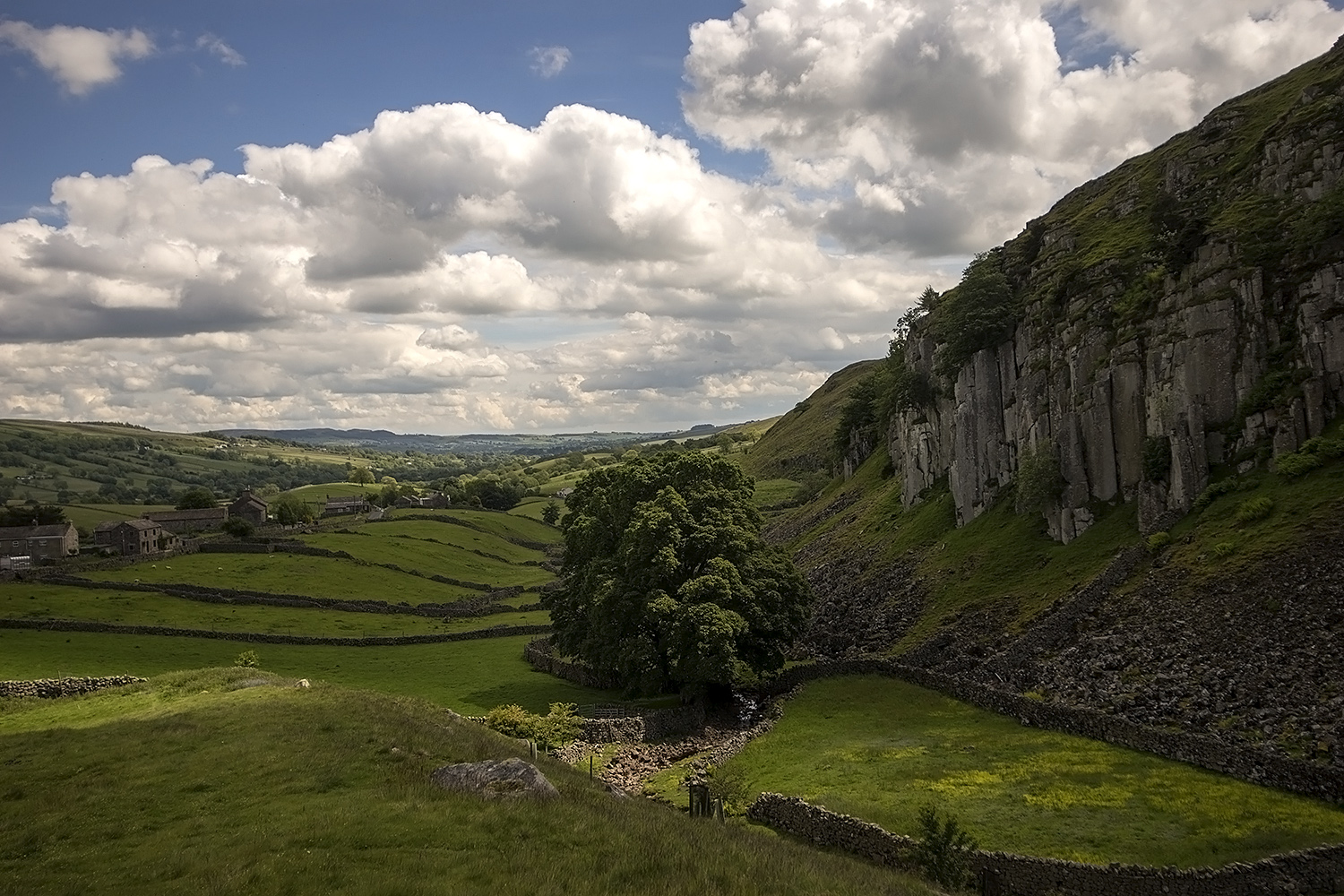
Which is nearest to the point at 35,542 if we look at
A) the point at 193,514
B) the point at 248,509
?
the point at 193,514

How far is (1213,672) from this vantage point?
35.5 meters

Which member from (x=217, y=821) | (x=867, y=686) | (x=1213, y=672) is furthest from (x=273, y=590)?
(x=1213, y=672)

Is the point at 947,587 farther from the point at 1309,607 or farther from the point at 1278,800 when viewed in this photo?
the point at 1278,800

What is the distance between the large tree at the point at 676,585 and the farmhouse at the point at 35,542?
10754 centimetres

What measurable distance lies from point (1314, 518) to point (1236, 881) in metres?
22.5

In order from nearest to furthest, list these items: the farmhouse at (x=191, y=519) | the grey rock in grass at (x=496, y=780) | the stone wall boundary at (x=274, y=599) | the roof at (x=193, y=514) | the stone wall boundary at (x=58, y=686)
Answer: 1. the grey rock in grass at (x=496, y=780)
2. the stone wall boundary at (x=58, y=686)
3. the stone wall boundary at (x=274, y=599)
4. the farmhouse at (x=191, y=519)
5. the roof at (x=193, y=514)

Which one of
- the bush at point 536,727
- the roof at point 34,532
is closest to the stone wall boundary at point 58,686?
the bush at point 536,727

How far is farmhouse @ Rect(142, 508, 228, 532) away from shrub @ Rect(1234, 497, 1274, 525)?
158 m

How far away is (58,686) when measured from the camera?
4050 centimetres

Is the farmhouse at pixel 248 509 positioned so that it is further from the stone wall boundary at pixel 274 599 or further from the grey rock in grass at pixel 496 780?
the grey rock in grass at pixel 496 780

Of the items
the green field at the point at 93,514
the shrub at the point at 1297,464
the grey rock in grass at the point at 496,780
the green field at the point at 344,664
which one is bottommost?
the green field at the point at 344,664

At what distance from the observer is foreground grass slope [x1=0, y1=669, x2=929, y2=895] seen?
55.3 feet

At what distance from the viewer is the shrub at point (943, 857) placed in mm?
23750

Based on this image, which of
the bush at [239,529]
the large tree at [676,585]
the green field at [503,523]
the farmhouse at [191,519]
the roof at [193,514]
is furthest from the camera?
the roof at [193,514]
